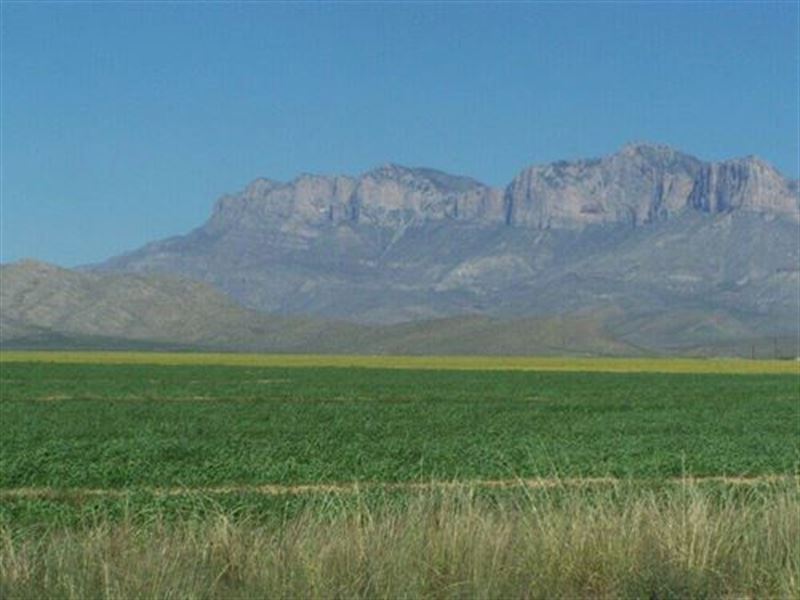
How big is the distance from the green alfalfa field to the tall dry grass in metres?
0.02

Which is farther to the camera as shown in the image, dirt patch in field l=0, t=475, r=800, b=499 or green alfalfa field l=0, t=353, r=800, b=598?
dirt patch in field l=0, t=475, r=800, b=499

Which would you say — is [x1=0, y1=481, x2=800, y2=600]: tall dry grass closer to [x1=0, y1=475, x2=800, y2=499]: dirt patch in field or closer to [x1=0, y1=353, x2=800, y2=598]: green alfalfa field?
[x1=0, y1=353, x2=800, y2=598]: green alfalfa field

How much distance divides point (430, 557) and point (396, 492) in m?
9.88

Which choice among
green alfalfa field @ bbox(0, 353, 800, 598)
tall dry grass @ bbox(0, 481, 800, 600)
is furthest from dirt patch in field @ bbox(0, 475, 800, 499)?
tall dry grass @ bbox(0, 481, 800, 600)

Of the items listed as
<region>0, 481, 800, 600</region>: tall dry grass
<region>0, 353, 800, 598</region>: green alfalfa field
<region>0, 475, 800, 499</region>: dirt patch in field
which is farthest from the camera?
<region>0, 475, 800, 499</region>: dirt patch in field

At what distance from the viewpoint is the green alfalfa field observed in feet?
38.3

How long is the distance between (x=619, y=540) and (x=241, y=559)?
3.11m

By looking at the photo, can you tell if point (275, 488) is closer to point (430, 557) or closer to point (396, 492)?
point (396, 492)

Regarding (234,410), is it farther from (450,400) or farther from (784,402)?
(784,402)

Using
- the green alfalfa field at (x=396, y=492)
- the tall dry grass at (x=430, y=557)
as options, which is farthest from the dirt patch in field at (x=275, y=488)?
the tall dry grass at (x=430, y=557)

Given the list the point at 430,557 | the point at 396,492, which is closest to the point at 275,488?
the point at 396,492

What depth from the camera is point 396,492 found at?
21.9 m

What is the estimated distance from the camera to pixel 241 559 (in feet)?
39.8

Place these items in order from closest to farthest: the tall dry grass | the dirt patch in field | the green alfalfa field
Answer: the tall dry grass
the green alfalfa field
the dirt patch in field
